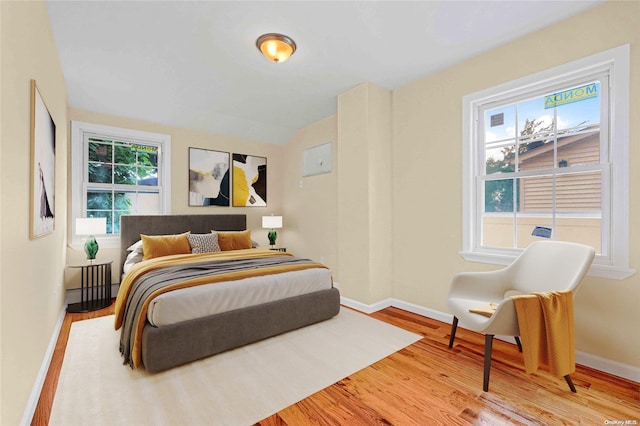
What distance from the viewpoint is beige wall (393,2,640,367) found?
2.06 m

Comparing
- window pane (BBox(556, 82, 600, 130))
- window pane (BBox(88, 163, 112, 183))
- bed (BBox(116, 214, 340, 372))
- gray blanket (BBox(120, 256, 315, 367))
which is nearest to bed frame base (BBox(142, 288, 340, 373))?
bed (BBox(116, 214, 340, 372))

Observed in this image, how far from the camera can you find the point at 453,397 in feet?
6.14

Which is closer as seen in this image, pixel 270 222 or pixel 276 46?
pixel 276 46

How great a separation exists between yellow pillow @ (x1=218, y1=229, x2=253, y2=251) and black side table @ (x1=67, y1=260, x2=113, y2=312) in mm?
1323

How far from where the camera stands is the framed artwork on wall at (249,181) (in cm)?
504

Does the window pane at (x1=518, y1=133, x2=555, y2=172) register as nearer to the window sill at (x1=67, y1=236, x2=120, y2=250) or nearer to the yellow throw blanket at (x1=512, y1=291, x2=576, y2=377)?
the yellow throw blanket at (x1=512, y1=291, x2=576, y2=377)

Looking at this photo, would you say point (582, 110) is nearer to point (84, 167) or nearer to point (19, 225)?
point (19, 225)

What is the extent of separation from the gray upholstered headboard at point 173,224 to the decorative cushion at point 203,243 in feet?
1.57

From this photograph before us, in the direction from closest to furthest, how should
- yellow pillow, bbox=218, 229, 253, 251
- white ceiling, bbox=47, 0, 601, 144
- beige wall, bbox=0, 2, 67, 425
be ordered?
beige wall, bbox=0, 2, 67, 425 → white ceiling, bbox=47, 0, 601, 144 → yellow pillow, bbox=218, 229, 253, 251

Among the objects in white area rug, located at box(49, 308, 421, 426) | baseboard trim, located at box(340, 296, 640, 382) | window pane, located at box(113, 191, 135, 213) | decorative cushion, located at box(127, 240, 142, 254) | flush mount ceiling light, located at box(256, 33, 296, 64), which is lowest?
white area rug, located at box(49, 308, 421, 426)

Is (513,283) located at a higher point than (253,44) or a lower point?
lower

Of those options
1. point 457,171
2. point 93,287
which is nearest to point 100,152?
point 93,287

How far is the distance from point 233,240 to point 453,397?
3286 millimetres

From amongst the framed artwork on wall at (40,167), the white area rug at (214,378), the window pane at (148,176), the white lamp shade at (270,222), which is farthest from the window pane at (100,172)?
the white lamp shade at (270,222)
